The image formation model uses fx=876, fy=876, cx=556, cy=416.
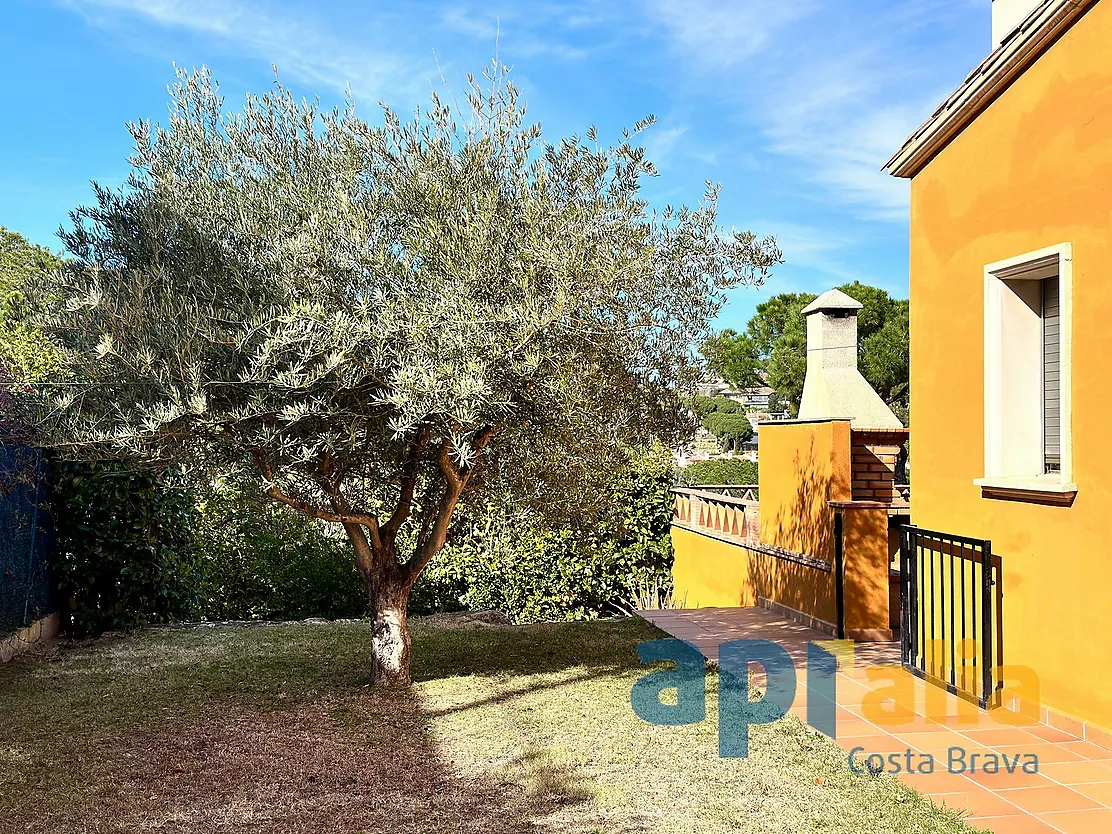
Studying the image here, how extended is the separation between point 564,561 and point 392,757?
7310mm

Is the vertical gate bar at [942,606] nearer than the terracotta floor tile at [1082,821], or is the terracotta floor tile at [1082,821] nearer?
the terracotta floor tile at [1082,821]

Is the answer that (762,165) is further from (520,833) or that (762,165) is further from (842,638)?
(520,833)

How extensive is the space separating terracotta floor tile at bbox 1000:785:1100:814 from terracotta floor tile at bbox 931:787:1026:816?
0.20ft

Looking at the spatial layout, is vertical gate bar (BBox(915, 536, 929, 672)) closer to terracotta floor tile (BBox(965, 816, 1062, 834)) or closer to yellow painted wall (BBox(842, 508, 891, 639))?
yellow painted wall (BBox(842, 508, 891, 639))

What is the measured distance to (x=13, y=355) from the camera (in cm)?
845

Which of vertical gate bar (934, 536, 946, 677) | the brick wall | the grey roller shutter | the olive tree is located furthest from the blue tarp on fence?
the brick wall

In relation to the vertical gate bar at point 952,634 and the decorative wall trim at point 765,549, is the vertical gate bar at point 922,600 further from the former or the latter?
the decorative wall trim at point 765,549

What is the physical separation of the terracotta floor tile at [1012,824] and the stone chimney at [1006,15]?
18.9ft

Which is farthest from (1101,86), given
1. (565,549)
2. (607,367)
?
(565,549)

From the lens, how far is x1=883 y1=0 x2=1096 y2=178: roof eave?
5.64 m

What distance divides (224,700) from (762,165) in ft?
59.1

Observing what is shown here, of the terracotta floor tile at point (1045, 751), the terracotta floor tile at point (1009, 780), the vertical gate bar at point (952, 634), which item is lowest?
the terracotta floor tile at point (1045, 751)

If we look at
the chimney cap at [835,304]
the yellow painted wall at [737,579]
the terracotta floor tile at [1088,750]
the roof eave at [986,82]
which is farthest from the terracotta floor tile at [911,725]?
the chimney cap at [835,304]

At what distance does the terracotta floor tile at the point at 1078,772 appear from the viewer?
181 inches
